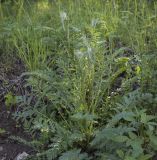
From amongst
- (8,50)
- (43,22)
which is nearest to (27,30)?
(8,50)

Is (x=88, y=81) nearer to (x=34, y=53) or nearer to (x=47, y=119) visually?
(x=47, y=119)

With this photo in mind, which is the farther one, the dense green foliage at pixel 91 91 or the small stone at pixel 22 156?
the small stone at pixel 22 156

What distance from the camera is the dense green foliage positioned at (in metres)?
2.14

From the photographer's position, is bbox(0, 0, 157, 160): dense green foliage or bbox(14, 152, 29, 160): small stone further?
bbox(14, 152, 29, 160): small stone

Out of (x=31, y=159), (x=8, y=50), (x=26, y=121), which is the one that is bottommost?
(x=31, y=159)

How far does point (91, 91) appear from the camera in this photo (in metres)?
2.49

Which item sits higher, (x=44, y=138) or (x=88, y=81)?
(x=88, y=81)

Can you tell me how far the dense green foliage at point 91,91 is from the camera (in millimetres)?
2141

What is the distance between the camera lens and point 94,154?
2275mm

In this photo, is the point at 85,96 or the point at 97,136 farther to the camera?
the point at 85,96

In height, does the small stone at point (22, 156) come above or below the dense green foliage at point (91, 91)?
below

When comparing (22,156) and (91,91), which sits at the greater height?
(91,91)

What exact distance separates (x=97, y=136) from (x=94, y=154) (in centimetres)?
16

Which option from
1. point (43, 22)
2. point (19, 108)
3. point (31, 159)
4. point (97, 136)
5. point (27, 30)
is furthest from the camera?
point (43, 22)
